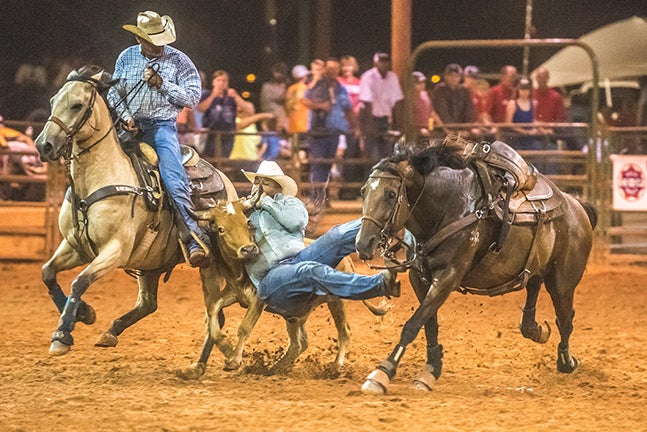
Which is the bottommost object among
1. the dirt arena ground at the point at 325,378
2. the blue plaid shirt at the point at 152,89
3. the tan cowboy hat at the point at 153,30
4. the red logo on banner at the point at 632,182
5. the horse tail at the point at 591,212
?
the dirt arena ground at the point at 325,378

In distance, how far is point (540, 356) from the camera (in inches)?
311

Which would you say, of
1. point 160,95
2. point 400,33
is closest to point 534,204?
point 160,95

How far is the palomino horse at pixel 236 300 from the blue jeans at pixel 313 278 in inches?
7.9

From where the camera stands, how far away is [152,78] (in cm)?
737

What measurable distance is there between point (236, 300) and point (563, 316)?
2.10m

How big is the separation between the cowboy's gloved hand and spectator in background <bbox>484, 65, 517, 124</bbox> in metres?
7.42

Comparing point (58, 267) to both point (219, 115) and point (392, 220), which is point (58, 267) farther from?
point (219, 115)

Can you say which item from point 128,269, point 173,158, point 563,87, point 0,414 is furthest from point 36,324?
point 563,87

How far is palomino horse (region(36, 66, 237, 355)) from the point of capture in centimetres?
694

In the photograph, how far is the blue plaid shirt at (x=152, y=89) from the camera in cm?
750

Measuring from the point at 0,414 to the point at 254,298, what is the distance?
5.81 feet

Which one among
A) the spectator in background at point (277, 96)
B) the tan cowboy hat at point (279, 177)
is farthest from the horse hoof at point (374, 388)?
the spectator in background at point (277, 96)

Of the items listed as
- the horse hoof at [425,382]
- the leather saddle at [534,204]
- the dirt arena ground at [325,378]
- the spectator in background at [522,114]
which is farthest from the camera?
the spectator in background at [522,114]

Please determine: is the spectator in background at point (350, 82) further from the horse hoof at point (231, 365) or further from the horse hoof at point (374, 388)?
the horse hoof at point (374, 388)
